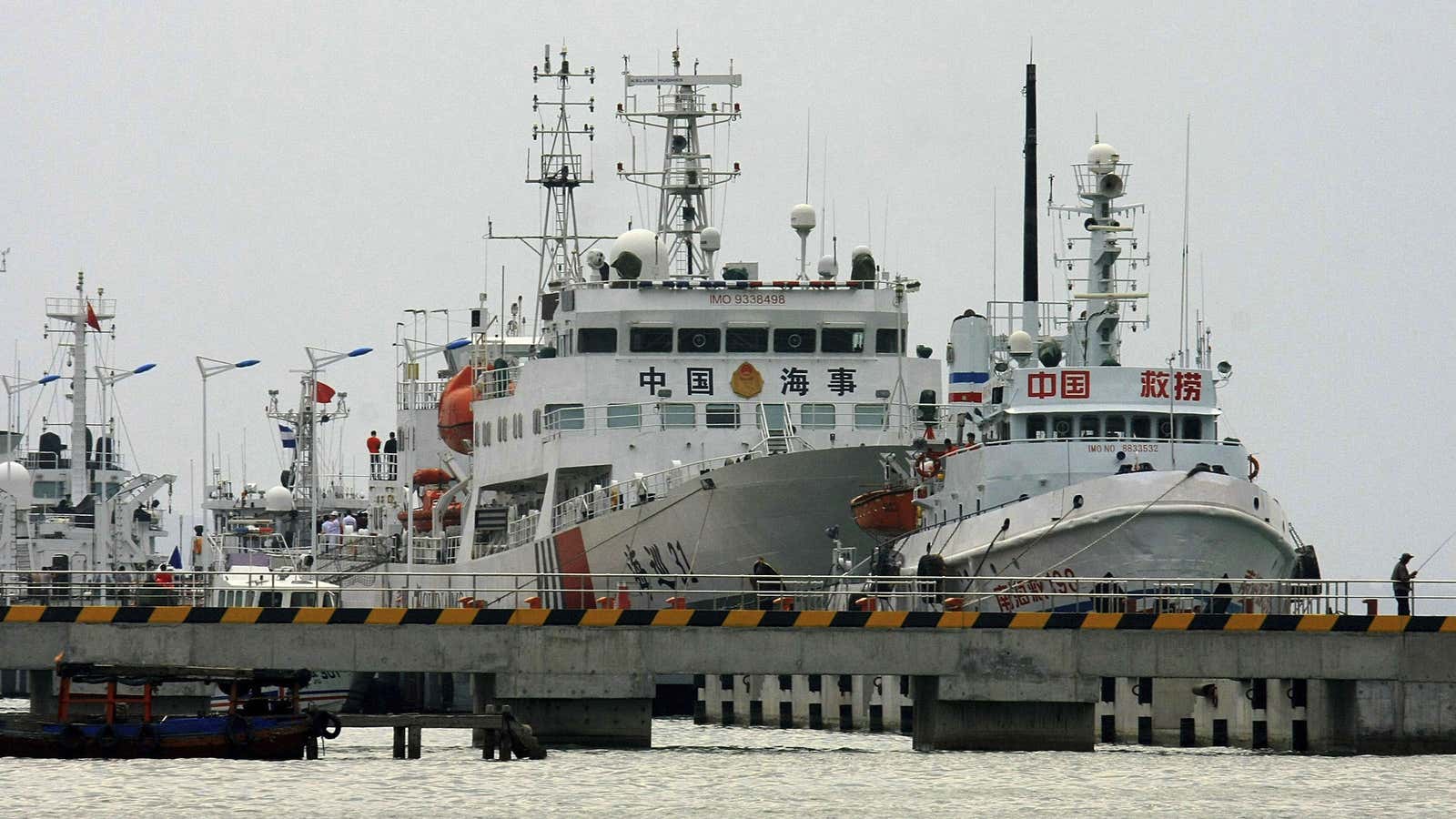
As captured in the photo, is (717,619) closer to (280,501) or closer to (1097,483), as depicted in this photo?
(1097,483)

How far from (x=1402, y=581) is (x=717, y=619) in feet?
33.7

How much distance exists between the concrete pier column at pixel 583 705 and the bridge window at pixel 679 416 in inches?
620

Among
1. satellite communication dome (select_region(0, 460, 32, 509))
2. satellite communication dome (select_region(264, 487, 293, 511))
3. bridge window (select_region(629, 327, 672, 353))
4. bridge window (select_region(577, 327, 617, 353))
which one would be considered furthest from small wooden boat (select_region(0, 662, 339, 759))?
satellite communication dome (select_region(264, 487, 293, 511))

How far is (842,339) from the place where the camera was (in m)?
59.2

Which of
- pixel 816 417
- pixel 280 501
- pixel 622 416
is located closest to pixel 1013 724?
pixel 816 417

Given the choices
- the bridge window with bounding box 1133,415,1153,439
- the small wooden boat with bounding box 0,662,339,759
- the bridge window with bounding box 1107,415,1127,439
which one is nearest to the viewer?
the small wooden boat with bounding box 0,662,339,759

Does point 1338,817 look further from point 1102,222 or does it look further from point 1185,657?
point 1102,222

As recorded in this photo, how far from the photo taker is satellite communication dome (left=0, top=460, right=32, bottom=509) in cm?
8556

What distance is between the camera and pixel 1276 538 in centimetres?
4444

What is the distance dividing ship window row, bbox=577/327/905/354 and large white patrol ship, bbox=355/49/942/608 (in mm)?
38

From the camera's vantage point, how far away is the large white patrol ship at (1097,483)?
43688 millimetres

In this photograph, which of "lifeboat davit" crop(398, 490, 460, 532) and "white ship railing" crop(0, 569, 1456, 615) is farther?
"lifeboat davit" crop(398, 490, 460, 532)

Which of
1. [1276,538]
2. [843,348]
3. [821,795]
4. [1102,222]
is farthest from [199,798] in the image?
[843,348]

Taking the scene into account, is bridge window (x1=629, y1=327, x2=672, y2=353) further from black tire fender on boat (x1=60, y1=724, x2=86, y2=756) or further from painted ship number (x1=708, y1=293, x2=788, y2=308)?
black tire fender on boat (x1=60, y1=724, x2=86, y2=756)
